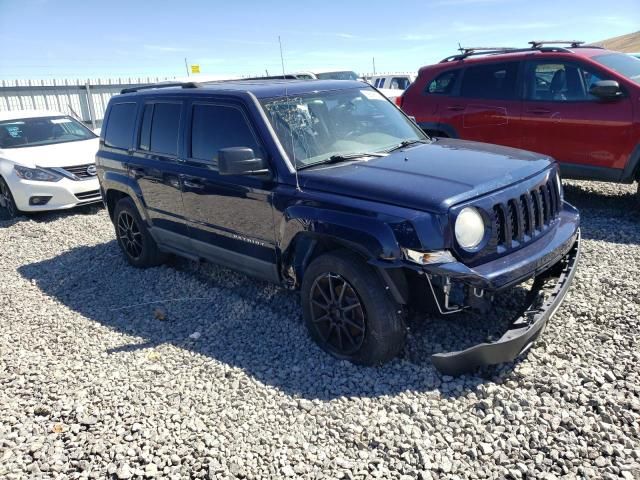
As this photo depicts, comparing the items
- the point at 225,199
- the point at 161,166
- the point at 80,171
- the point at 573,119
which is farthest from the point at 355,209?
the point at 80,171

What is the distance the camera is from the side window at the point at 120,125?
18.3 ft

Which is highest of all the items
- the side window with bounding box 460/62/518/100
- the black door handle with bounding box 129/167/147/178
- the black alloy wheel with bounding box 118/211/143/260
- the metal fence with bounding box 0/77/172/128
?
the metal fence with bounding box 0/77/172/128

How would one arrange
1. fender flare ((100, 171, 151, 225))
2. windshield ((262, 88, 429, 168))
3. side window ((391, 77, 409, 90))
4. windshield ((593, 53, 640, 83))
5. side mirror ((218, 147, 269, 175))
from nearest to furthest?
side mirror ((218, 147, 269, 175)), windshield ((262, 88, 429, 168)), fender flare ((100, 171, 151, 225)), windshield ((593, 53, 640, 83)), side window ((391, 77, 409, 90))

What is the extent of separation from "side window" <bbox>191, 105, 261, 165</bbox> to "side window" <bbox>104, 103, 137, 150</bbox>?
129cm

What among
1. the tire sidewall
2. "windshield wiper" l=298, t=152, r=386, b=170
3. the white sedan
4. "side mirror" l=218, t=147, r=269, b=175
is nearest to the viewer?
"side mirror" l=218, t=147, r=269, b=175

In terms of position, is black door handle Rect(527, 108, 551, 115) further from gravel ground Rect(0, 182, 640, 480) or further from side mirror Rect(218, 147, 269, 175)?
side mirror Rect(218, 147, 269, 175)

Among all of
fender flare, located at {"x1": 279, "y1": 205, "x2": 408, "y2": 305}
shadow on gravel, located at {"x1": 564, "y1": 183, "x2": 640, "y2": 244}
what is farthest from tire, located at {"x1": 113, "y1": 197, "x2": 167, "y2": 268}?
shadow on gravel, located at {"x1": 564, "y1": 183, "x2": 640, "y2": 244}

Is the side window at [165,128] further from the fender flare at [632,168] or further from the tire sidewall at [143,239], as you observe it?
the fender flare at [632,168]

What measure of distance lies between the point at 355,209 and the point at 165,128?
8.27ft

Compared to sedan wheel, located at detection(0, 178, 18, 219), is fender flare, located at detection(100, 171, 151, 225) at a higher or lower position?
higher

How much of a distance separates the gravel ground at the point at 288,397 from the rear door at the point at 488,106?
2.56 meters

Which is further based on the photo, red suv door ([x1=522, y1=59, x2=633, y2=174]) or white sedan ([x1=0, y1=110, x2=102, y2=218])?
white sedan ([x1=0, y1=110, x2=102, y2=218])

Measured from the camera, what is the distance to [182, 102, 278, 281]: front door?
13.3ft

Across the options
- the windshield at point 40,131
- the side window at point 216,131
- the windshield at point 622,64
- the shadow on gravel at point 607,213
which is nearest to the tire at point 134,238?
the side window at point 216,131
